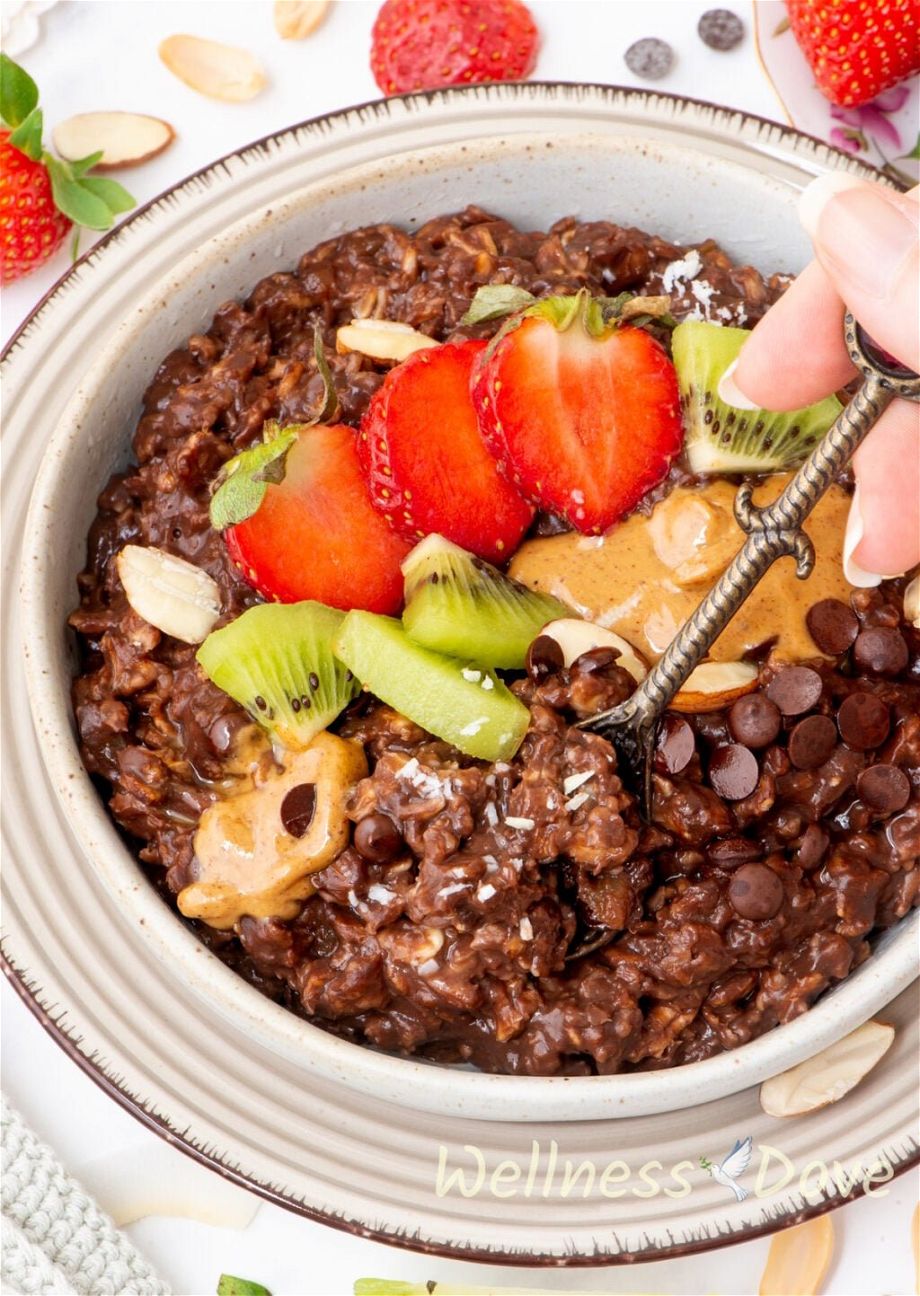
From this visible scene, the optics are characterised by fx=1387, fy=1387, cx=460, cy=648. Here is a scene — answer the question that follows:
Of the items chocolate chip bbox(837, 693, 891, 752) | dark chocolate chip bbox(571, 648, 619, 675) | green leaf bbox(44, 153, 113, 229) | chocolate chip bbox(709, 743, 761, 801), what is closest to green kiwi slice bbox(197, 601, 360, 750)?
dark chocolate chip bbox(571, 648, 619, 675)

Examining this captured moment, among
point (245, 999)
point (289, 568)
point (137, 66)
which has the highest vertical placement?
point (137, 66)

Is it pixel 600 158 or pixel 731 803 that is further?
pixel 600 158

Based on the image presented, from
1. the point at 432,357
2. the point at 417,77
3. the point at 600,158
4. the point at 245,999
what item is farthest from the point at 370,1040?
the point at 417,77

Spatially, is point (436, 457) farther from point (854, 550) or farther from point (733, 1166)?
point (733, 1166)

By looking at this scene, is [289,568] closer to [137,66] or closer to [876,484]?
[876,484]

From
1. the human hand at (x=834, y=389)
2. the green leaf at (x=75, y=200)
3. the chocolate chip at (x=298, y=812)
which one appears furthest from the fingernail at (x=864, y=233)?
the green leaf at (x=75, y=200)

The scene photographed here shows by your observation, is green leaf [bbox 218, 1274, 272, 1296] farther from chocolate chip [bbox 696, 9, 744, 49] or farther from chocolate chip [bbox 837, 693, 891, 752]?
chocolate chip [bbox 696, 9, 744, 49]
